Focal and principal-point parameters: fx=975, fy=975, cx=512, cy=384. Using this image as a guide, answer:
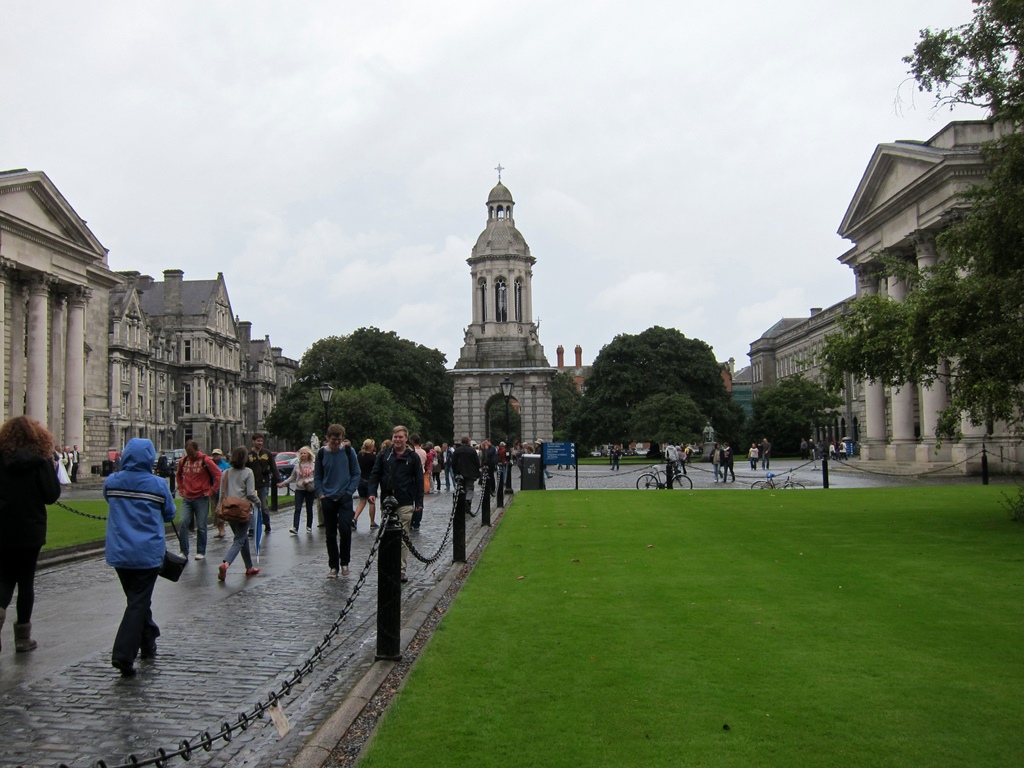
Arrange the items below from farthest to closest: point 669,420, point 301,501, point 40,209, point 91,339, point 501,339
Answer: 1. point 501,339
2. point 669,420
3. point 91,339
4. point 40,209
5. point 301,501

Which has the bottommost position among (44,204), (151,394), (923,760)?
(923,760)

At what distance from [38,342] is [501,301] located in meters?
39.5

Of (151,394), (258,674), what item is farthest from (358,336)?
(258,674)

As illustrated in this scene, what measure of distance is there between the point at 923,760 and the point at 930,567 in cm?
706

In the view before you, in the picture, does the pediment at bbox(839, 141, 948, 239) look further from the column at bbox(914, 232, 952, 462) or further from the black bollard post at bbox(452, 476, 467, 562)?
the black bollard post at bbox(452, 476, 467, 562)

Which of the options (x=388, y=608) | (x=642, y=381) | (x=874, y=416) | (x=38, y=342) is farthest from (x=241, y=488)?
(x=642, y=381)

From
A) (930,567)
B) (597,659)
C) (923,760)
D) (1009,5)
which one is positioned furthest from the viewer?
(1009,5)

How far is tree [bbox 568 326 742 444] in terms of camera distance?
254 ft

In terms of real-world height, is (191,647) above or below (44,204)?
below

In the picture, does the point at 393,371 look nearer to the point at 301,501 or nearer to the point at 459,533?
the point at 301,501

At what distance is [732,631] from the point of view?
8336 mm

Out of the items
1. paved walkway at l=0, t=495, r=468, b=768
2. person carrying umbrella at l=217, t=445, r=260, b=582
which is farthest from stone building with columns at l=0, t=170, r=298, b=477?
paved walkway at l=0, t=495, r=468, b=768

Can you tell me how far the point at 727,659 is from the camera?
7367 mm

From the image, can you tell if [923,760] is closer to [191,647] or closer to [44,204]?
[191,647]
